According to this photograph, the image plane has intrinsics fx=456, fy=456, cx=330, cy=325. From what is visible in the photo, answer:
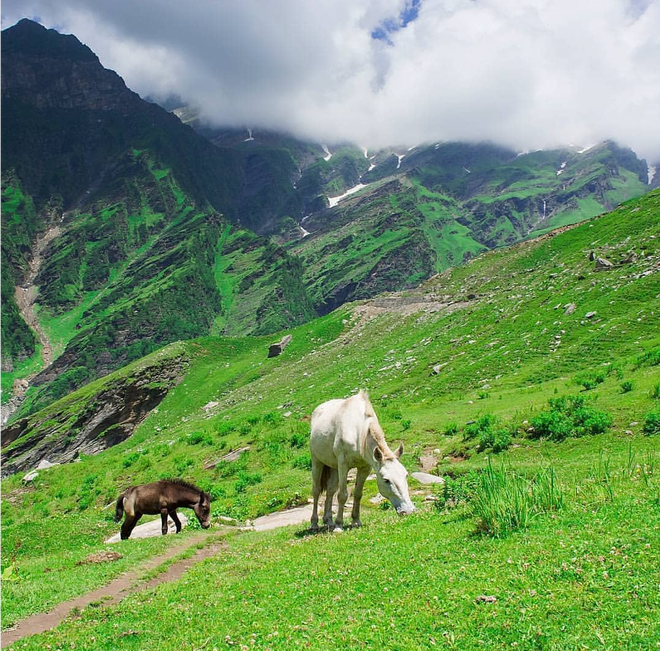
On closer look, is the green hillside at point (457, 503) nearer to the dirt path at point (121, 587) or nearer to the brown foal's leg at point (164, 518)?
the dirt path at point (121, 587)

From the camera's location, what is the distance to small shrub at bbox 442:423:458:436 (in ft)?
76.3

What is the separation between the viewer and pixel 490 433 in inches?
771

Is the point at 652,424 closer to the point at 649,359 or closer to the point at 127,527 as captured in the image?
the point at 649,359

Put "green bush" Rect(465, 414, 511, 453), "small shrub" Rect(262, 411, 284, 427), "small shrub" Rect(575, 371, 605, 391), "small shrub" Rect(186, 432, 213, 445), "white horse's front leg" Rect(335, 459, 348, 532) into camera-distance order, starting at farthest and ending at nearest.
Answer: "small shrub" Rect(186, 432, 213, 445) < "small shrub" Rect(262, 411, 284, 427) < "small shrub" Rect(575, 371, 605, 391) < "green bush" Rect(465, 414, 511, 453) < "white horse's front leg" Rect(335, 459, 348, 532)

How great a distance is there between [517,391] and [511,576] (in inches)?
928

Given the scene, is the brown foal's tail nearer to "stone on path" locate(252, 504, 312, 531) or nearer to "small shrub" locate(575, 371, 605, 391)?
"stone on path" locate(252, 504, 312, 531)

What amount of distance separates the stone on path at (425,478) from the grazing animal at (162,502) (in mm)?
8206

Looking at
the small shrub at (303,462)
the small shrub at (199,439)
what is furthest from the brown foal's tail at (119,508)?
the small shrub at (199,439)

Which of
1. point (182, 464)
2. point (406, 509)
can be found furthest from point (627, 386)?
point (182, 464)

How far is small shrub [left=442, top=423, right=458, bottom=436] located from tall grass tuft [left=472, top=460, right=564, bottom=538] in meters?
13.6

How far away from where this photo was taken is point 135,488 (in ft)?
57.5

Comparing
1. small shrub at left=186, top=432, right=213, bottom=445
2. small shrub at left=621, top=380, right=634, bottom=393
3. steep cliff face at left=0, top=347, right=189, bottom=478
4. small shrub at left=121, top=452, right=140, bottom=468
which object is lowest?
small shrub at left=621, top=380, right=634, bottom=393

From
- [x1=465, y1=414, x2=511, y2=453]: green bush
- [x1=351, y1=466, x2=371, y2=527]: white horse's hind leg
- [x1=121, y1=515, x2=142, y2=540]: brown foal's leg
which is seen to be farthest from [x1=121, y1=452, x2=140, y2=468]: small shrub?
[x1=351, y1=466, x2=371, y2=527]: white horse's hind leg

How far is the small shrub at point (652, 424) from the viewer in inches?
624
